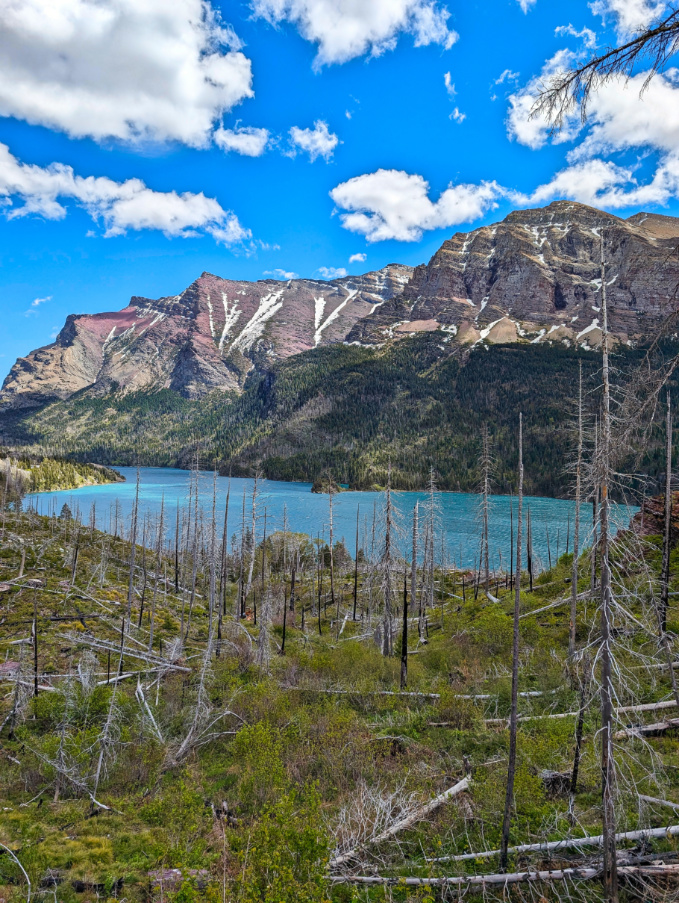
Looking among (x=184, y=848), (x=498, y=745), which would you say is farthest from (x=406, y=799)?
(x=184, y=848)

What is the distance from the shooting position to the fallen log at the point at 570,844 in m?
7.66

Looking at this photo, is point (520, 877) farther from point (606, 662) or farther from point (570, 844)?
point (606, 662)

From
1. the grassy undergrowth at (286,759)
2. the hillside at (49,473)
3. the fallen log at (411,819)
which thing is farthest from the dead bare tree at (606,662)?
the hillside at (49,473)

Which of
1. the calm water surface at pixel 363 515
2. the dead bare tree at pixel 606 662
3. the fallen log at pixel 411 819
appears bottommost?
the calm water surface at pixel 363 515

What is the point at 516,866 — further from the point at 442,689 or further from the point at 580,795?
the point at 442,689

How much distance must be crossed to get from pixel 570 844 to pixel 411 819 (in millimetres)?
3255

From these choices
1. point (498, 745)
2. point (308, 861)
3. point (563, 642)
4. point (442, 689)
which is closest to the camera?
point (308, 861)

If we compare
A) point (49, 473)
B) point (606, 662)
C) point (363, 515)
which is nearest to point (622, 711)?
point (606, 662)

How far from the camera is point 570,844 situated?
8086 millimetres

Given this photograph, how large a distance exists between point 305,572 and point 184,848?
4713 cm

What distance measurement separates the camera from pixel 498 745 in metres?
13.0

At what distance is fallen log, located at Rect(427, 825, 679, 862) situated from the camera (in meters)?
7.66

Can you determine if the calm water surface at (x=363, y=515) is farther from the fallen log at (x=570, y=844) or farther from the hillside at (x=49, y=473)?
the fallen log at (x=570, y=844)

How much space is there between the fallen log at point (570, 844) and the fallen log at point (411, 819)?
1049 millimetres
